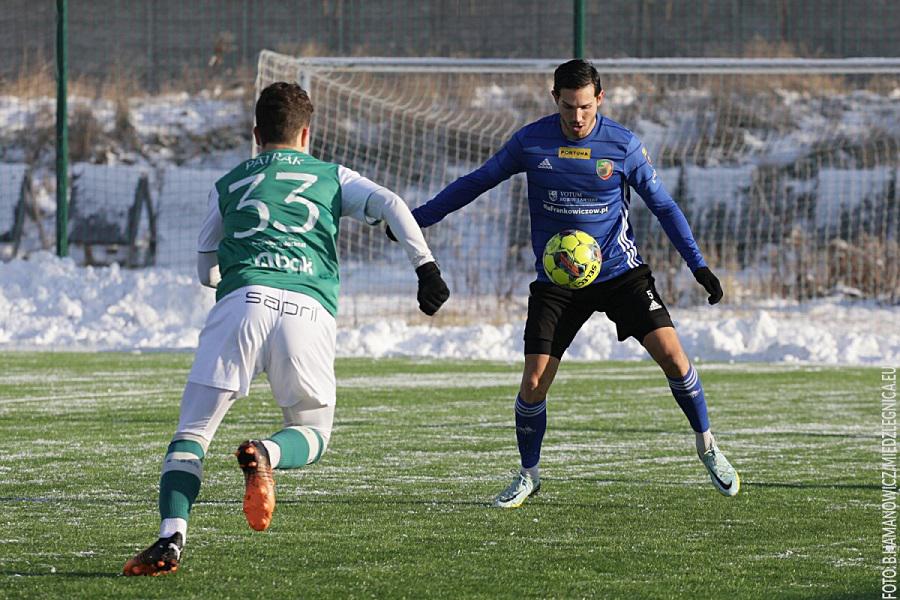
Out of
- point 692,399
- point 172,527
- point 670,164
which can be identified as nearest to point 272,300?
point 172,527

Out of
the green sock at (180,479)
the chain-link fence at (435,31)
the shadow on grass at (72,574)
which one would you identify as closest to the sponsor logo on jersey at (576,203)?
the green sock at (180,479)

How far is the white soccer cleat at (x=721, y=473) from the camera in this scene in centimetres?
664

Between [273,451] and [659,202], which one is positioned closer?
[273,451]

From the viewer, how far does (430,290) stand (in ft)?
16.7

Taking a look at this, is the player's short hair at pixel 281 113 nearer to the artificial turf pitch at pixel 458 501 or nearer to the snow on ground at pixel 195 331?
the artificial turf pitch at pixel 458 501

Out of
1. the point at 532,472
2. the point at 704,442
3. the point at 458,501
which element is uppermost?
the point at 704,442

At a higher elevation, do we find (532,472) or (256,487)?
(256,487)

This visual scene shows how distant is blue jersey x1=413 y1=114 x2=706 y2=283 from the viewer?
263 inches

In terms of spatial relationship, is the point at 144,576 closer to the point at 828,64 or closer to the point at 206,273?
the point at 206,273

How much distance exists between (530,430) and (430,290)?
6.04ft

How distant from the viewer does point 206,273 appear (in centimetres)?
532

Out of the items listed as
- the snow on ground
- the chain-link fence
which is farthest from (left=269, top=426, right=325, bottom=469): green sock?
the chain-link fence

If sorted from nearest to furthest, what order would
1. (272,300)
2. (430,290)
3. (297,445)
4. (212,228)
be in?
(272,300)
(297,445)
(430,290)
(212,228)

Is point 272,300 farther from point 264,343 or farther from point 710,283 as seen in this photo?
point 710,283
